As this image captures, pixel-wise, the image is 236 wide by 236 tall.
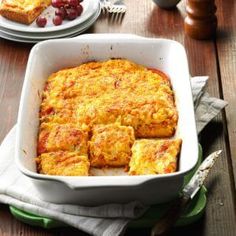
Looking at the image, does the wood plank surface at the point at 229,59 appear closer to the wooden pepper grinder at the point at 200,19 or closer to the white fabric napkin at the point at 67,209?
the wooden pepper grinder at the point at 200,19

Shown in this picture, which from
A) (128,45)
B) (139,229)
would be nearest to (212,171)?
(139,229)

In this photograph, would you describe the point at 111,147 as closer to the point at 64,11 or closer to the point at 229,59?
the point at 229,59

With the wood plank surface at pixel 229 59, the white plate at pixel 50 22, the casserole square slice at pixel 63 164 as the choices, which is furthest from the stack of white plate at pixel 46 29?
the casserole square slice at pixel 63 164

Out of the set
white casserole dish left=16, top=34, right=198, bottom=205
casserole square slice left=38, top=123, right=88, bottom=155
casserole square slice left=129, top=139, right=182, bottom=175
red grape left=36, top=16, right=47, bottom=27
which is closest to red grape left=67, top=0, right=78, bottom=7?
red grape left=36, top=16, right=47, bottom=27

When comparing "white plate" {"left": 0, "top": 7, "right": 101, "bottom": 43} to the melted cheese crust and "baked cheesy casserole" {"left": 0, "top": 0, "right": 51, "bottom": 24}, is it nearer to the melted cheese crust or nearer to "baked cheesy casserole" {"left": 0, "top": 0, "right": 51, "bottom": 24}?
"baked cheesy casserole" {"left": 0, "top": 0, "right": 51, "bottom": 24}

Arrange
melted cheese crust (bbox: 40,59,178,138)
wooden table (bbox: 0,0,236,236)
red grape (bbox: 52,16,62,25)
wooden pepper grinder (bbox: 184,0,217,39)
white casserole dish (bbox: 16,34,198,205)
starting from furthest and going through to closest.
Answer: red grape (bbox: 52,16,62,25)
wooden pepper grinder (bbox: 184,0,217,39)
melted cheese crust (bbox: 40,59,178,138)
wooden table (bbox: 0,0,236,236)
white casserole dish (bbox: 16,34,198,205)

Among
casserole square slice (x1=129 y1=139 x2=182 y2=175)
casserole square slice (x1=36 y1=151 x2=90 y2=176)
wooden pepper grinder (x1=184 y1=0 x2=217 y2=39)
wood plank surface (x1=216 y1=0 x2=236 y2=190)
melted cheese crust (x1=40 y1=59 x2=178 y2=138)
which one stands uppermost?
casserole square slice (x1=36 y1=151 x2=90 y2=176)
